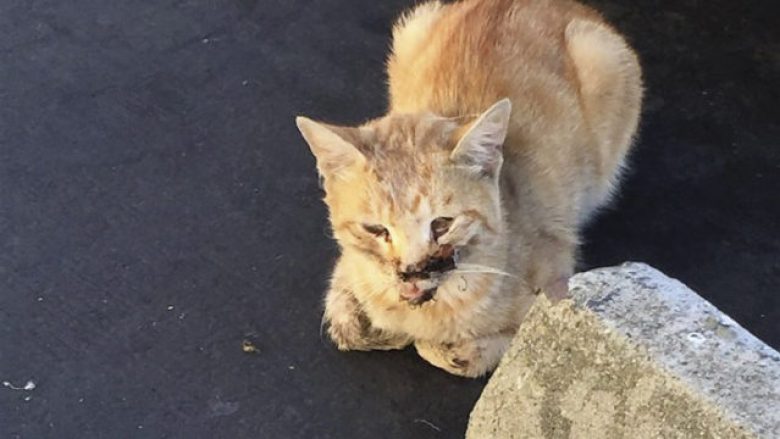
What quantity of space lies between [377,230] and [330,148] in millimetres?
185

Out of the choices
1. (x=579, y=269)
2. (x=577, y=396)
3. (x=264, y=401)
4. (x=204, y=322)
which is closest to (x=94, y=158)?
(x=204, y=322)

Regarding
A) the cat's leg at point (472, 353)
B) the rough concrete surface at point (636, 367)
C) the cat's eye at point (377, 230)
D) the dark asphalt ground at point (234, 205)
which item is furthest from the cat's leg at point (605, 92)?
the rough concrete surface at point (636, 367)

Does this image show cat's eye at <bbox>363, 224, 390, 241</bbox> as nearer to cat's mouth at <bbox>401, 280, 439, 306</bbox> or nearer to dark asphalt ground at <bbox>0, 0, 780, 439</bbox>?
cat's mouth at <bbox>401, 280, 439, 306</bbox>

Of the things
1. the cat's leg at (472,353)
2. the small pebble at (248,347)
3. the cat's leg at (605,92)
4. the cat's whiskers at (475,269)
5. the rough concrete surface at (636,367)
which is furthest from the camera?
the cat's leg at (605,92)

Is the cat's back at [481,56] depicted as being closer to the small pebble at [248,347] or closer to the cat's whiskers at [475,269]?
the cat's whiskers at [475,269]

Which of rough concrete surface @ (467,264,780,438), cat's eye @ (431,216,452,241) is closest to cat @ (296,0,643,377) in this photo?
cat's eye @ (431,216,452,241)

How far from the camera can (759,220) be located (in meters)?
2.90

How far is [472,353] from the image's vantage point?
8.05ft

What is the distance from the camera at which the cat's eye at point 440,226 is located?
7.16 feet

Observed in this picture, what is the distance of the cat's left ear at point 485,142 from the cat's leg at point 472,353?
0.40 m

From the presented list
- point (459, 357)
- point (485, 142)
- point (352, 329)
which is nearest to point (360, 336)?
point (352, 329)

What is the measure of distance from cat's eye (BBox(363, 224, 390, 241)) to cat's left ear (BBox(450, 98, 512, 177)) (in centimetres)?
19

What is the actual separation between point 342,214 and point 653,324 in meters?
0.72

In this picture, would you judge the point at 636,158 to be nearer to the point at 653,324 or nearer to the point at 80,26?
the point at 653,324
